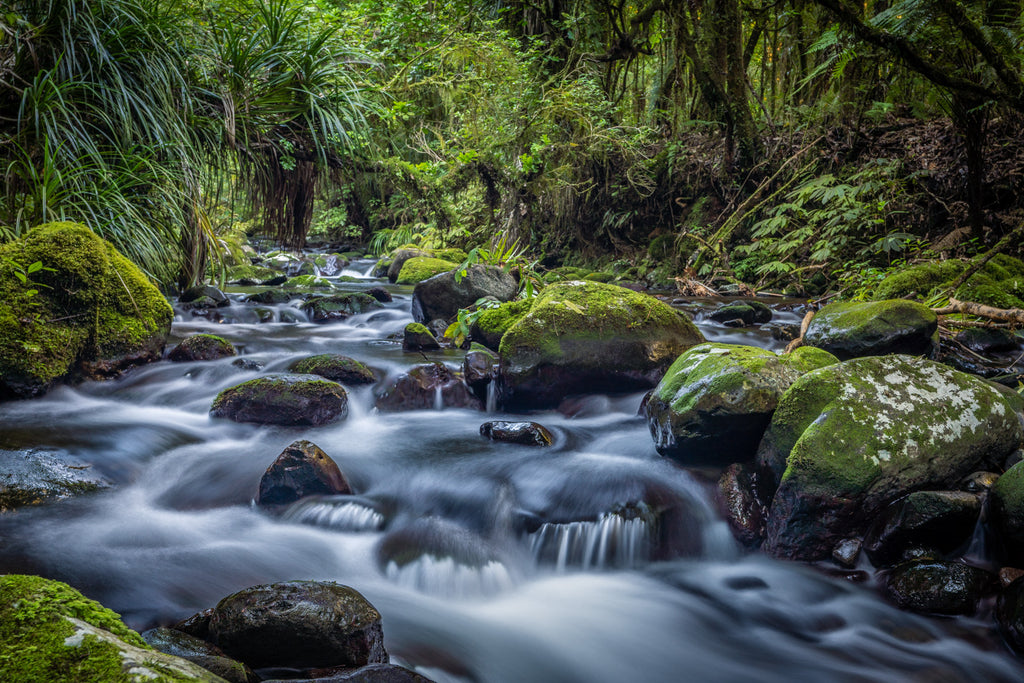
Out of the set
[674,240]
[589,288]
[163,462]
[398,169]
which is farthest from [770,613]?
[398,169]

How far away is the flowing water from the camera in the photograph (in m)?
2.46

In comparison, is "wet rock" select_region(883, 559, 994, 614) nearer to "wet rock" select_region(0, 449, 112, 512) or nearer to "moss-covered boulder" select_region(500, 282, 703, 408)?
"moss-covered boulder" select_region(500, 282, 703, 408)

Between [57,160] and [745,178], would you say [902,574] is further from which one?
[745,178]

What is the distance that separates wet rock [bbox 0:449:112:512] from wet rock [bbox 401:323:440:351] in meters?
3.41

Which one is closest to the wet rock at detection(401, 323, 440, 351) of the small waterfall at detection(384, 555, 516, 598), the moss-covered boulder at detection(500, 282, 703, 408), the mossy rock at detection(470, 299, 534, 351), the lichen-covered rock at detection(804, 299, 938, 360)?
the mossy rock at detection(470, 299, 534, 351)

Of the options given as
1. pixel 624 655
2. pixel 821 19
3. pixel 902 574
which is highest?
pixel 821 19

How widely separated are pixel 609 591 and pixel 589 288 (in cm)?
294

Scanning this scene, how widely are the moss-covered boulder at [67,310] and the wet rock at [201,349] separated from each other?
1.08ft

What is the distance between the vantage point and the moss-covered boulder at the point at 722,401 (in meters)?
3.39

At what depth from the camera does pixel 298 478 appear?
3404mm

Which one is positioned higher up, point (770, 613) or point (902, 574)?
point (902, 574)

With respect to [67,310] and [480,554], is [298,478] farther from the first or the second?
[67,310]

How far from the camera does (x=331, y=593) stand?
2.08 metres

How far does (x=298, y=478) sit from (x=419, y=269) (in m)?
8.92
